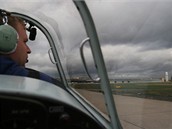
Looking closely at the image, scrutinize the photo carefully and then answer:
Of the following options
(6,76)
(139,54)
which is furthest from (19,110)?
(139,54)

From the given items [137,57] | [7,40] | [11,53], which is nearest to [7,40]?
[7,40]

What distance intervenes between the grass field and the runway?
3 cm

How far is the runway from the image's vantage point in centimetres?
209

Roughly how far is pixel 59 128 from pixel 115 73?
0.48m

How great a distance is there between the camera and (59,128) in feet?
6.61

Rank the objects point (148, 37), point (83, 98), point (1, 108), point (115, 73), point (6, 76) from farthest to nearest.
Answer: point (83, 98) → point (6, 76) → point (115, 73) → point (148, 37) → point (1, 108)

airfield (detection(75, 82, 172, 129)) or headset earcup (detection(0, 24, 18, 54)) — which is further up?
headset earcup (detection(0, 24, 18, 54))

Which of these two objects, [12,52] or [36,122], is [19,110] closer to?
[36,122]

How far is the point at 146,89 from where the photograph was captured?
2090mm

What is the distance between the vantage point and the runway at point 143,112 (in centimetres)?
209

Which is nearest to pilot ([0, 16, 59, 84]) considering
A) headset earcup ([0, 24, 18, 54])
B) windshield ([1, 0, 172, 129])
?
headset earcup ([0, 24, 18, 54])

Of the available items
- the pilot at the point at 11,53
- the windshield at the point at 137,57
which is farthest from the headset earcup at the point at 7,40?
the windshield at the point at 137,57

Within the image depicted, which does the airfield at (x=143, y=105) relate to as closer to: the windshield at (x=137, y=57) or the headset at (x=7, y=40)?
the windshield at (x=137, y=57)

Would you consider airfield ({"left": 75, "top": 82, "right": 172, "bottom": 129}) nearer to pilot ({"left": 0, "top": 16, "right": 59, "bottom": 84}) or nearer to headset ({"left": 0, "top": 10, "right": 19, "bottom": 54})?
pilot ({"left": 0, "top": 16, "right": 59, "bottom": 84})
